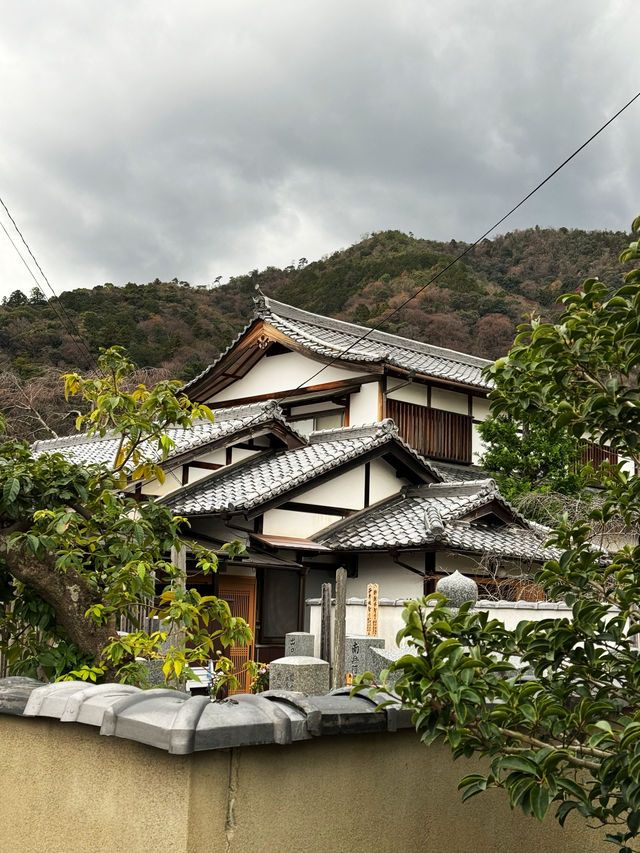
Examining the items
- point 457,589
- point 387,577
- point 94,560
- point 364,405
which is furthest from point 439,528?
point 94,560

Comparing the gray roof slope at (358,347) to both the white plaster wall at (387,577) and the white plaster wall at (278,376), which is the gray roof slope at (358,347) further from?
the white plaster wall at (387,577)

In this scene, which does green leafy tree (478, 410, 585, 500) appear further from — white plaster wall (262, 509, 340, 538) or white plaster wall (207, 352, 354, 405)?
white plaster wall (207, 352, 354, 405)

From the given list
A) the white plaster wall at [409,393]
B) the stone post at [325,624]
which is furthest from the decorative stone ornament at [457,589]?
the white plaster wall at [409,393]

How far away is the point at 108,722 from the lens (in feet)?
10.7

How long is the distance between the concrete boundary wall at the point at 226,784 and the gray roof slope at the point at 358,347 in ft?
59.9

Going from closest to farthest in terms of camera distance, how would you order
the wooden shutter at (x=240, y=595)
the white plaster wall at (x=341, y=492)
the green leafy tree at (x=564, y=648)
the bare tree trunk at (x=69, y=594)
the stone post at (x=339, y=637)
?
the green leafy tree at (x=564, y=648) < the bare tree trunk at (x=69, y=594) < the stone post at (x=339, y=637) < the wooden shutter at (x=240, y=595) < the white plaster wall at (x=341, y=492)

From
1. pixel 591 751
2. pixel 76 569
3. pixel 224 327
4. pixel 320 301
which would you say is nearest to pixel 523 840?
pixel 591 751

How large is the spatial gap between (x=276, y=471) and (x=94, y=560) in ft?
41.2

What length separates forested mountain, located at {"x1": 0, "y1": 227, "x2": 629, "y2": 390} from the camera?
40344 millimetres

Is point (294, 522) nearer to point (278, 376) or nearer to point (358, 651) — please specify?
point (358, 651)

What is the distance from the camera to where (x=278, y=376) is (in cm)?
2530

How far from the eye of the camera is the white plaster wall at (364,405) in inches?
901

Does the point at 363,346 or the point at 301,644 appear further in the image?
the point at 363,346

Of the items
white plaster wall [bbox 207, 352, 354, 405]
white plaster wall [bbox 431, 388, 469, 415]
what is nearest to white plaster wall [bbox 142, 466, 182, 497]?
white plaster wall [bbox 207, 352, 354, 405]
